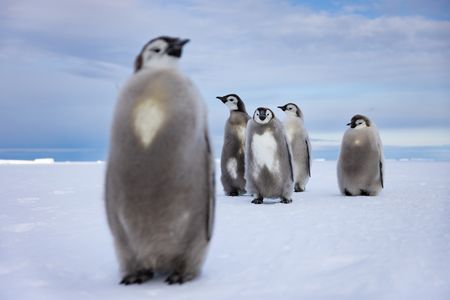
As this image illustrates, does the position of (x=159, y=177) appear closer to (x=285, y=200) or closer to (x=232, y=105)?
(x=285, y=200)

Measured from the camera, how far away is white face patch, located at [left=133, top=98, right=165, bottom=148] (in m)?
2.22

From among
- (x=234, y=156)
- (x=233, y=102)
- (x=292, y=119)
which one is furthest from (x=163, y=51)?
(x=292, y=119)

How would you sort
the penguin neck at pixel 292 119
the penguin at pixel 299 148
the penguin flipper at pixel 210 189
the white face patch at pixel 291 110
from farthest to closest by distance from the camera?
the white face patch at pixel 291 110, the penguin neck at pixel 292 119, the penguin at pixel 299 148, the penguin flipper at pixel 210 189

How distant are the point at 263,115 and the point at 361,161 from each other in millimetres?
1749

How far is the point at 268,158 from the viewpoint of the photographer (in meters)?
5.84

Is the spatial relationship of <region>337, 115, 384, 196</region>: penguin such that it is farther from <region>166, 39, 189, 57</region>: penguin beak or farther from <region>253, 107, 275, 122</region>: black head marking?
<region>166, 39, 189, 57</region>: penguin beak

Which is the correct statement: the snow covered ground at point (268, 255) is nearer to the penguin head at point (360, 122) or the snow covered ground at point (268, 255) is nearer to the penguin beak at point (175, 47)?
the penguin beak at point (175, 47)

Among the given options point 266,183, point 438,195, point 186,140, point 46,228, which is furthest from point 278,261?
point 438,195

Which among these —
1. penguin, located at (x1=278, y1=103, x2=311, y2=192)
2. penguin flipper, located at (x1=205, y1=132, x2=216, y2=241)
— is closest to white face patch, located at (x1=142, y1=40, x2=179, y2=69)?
penguin flipper, located at (x1=205, y1=132, x2=216, y2=241)

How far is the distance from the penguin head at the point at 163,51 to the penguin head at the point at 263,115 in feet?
11.5

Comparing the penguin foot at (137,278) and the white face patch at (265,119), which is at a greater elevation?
the white face patch at (265,119)

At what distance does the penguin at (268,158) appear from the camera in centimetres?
585

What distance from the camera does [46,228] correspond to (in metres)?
4.16

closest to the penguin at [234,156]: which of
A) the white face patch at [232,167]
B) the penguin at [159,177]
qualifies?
the white face patch at [232,167]
